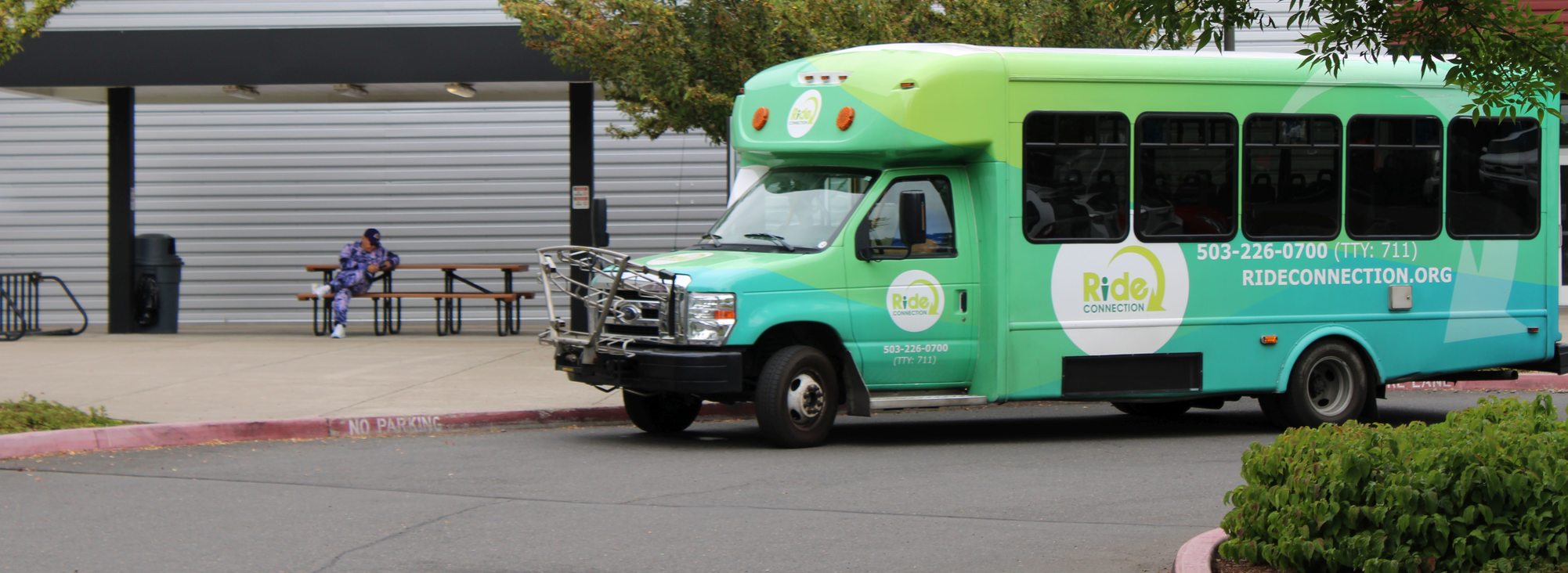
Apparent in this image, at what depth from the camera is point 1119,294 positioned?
11.7 meters

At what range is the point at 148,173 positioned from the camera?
24547 mm

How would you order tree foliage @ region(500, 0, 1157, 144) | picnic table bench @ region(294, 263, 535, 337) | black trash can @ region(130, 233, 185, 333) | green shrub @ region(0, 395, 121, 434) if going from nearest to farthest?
green shrub @ region(0, 395, 121, 434), tree foliage @ region(500, 0, 1157, 144), picnic table bench @ region(294, 263, 535, 337), black trash can @ region(130, 233, 185, 333)

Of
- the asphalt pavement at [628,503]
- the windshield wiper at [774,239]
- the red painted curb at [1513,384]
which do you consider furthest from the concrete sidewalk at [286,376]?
the red painted curb at [1513,384]

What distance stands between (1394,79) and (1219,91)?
4.85ft

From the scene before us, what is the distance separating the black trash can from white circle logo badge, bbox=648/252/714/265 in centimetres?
1203

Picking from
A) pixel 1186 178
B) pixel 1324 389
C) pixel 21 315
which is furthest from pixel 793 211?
pixel 21 315

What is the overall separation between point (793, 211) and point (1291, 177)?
3.66 meters

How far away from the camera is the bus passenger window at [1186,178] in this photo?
1180cm

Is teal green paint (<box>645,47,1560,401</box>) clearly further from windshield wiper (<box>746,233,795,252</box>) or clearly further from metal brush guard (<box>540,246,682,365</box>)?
metal brush guard (<box>540,246,682,365</box>)

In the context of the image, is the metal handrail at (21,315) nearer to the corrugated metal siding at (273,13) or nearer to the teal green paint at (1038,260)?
the corrugated metal siding at (273,13)

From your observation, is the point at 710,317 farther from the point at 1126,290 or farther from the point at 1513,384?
the point at 1513,384

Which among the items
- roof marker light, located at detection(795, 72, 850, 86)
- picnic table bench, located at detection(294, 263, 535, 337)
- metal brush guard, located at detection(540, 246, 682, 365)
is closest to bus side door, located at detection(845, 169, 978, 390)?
roof marker light, located at detection(795, 72, 850, 86)

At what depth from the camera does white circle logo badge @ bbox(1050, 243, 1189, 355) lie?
38.2ft

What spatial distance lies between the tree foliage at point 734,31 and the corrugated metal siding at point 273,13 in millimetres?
7220
